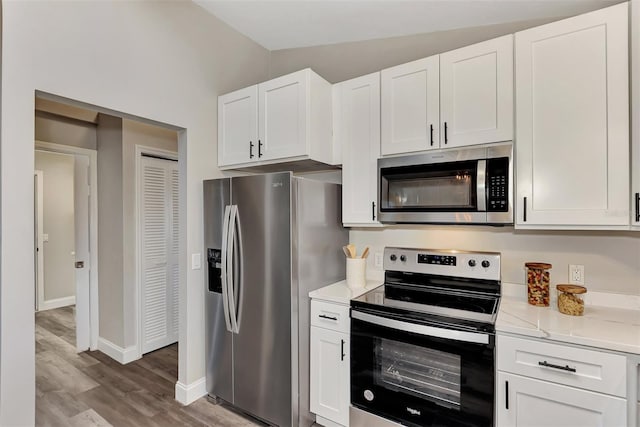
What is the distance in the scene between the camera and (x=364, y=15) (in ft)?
7.94

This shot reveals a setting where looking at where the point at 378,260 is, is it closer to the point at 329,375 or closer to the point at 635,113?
the point at 329,375

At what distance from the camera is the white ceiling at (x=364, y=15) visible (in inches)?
81.8

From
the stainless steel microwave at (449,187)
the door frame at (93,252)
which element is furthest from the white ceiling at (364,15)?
the door frame at (93,252)

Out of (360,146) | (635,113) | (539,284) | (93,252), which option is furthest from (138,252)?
(635,113)

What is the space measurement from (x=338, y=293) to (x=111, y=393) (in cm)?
213

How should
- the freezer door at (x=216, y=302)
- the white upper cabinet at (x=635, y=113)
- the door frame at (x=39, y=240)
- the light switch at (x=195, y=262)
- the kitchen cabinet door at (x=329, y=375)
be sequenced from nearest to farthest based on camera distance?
the white upper cabinet at (x=635, y=113) → the kitchen cabinet door at (x=329, y=375) → the freezer door at (x=216, y=302) → the light switch at (x=195, y=262) → the door frame at (x=39, y=240)

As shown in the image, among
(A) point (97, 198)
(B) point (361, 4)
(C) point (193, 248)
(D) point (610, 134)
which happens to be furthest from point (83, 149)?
(D) point (610, 134)

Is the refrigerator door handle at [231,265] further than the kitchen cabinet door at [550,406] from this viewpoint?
Yes

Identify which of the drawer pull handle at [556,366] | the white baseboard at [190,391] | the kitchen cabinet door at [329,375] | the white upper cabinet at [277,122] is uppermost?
the white upper cabinet at [277,122]

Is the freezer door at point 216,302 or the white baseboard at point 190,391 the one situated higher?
the freezer door at point 216,302

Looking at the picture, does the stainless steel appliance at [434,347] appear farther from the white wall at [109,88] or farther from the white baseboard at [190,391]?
the white wall at [109,88]

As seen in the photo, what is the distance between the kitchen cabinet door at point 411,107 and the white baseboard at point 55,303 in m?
5.86

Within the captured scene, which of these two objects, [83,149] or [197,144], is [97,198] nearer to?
[83,149]

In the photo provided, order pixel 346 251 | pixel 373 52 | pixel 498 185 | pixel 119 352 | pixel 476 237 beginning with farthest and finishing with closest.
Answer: pixel 119 352
pixel 373 52
pixel 346 251
pixel 476 237
pixel 498 185
